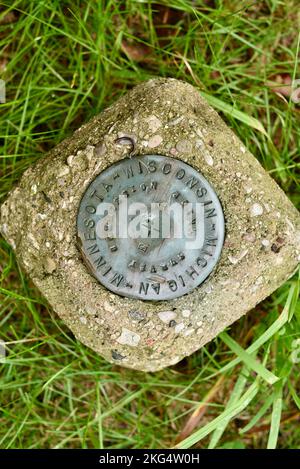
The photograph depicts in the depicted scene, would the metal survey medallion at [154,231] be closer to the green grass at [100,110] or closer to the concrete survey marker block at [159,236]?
the concrete survey marker block at [159,236]

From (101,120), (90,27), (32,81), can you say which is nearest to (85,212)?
(101,120)

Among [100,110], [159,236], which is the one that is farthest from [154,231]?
[100,110]

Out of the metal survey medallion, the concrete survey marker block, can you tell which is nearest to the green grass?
the concrete survey marker block

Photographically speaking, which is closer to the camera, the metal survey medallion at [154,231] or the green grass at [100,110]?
the metal survey medallion at [154,231]

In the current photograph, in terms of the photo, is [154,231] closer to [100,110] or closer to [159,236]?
[159,236]

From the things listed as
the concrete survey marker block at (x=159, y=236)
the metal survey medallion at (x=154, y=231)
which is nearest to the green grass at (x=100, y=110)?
the concrete survey marker block at (x=159, y=236)

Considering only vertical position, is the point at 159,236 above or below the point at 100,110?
below

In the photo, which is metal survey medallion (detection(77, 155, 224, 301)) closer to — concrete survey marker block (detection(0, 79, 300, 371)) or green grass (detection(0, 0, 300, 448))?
concrete survey marker block (detection(0, 79, 300, 371))
